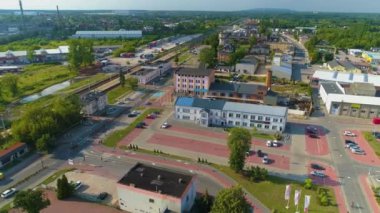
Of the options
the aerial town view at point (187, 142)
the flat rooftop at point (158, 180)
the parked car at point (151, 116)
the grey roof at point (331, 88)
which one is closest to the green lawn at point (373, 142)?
the aerial town view at point (187, 142)

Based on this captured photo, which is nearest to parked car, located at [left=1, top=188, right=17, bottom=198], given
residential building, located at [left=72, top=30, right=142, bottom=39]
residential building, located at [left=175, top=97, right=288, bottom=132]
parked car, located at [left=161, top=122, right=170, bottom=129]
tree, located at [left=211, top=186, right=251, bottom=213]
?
tree, located at [left=211, top=186, right=251, bottom=213]

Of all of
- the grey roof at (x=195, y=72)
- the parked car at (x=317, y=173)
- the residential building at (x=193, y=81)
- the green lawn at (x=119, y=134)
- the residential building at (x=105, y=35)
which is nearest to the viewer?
the parked car at (x=317, y=173)

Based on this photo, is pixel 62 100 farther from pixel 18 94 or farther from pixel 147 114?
pixel 18 94

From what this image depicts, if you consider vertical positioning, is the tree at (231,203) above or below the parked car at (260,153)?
above

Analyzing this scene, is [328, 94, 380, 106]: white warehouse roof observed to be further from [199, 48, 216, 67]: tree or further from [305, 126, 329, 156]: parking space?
[199, 48, 216, 67]: tree

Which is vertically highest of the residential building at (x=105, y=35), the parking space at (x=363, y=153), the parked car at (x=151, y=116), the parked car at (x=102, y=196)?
the residential building at (x=105, y=35)

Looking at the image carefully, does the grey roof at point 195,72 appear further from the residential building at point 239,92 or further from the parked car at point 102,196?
the parked car at point 102,196
